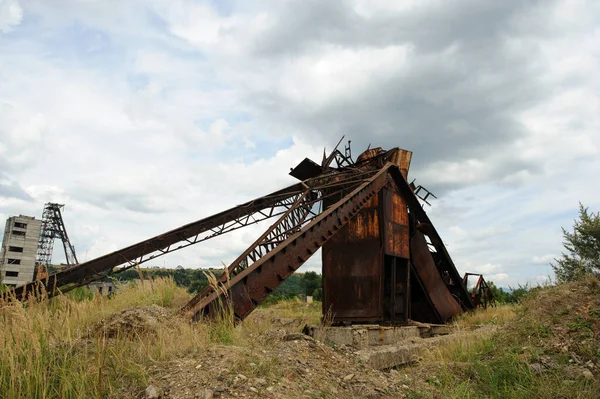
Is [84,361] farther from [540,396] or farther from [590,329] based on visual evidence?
[590,329]

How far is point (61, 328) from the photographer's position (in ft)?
15.8

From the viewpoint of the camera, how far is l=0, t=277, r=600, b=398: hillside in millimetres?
3912

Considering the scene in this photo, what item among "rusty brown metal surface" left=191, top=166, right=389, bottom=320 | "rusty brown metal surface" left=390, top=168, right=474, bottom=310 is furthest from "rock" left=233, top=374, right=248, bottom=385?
"rusty brown metal surface" left=390, top=168, right=474, bottom=310

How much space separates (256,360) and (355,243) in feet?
27.3

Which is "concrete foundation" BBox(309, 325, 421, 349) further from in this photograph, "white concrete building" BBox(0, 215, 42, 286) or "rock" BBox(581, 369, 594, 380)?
"white concrete building" BBox(0, 215, 42, 286)

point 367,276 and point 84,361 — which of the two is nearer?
point 84,361

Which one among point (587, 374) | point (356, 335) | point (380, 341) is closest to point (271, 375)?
point (587, 374)

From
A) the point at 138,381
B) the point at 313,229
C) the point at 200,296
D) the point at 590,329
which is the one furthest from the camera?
the point at 313,229

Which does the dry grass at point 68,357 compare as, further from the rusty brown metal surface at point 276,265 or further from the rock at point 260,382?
the rusty brown metal surface at point 276,265

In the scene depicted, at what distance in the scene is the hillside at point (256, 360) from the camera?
3912 millimetres

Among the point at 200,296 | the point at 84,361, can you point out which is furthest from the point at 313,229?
the point at 84,361

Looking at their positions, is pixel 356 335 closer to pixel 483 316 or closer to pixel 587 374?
pixel 587 374

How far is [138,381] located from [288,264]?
170 inches

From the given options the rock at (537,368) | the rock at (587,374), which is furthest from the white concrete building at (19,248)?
the rock at (587,374)
